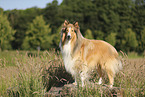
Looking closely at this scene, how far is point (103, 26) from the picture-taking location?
34.7 m

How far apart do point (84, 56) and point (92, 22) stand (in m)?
30.1

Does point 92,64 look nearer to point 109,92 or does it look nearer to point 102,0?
point 109,92

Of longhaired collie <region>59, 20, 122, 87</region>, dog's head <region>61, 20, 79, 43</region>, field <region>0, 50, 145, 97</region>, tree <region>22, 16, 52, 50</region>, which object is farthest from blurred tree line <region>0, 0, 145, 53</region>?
field <region>0, 50, 145, 97</region>

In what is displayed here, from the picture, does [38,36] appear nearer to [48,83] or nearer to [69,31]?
[48,83]

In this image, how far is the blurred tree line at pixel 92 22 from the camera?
2975 cm

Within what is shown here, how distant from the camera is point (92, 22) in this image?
34.8 metres

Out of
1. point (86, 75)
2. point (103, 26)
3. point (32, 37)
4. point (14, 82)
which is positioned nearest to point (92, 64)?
Result: point (86, 75)

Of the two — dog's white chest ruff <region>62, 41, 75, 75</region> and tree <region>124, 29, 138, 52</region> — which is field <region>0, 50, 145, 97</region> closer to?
dog's white chest ruff <region>62, 41, 75, 75</region>

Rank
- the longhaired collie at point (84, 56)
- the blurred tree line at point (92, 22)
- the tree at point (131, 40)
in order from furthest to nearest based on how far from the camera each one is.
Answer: the blurred tree line at point (92, 22) → the tree at point (131, 40) → the longhaired collie at point (84, 56)

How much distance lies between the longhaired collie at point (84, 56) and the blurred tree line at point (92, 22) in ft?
72.8

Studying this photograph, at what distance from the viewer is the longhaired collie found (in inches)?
205

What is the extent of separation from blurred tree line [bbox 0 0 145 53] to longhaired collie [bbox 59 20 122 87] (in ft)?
72.8

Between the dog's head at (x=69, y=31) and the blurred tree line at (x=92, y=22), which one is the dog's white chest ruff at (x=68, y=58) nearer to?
the dog's head at (x=69, y=31)

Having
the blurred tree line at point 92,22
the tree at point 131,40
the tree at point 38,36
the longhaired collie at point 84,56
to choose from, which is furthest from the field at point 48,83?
the tree at point 131,40
